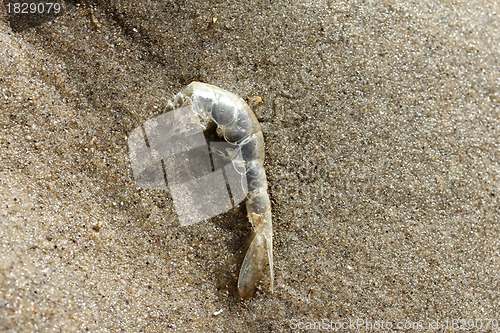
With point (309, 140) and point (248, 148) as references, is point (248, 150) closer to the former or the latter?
point (248, 148)

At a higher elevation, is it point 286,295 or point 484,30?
point 484,30

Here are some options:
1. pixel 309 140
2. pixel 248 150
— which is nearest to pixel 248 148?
pixel 248 150

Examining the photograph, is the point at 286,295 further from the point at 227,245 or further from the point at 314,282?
the point at 227,245

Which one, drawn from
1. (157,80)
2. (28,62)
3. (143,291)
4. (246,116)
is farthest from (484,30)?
(28,62)
